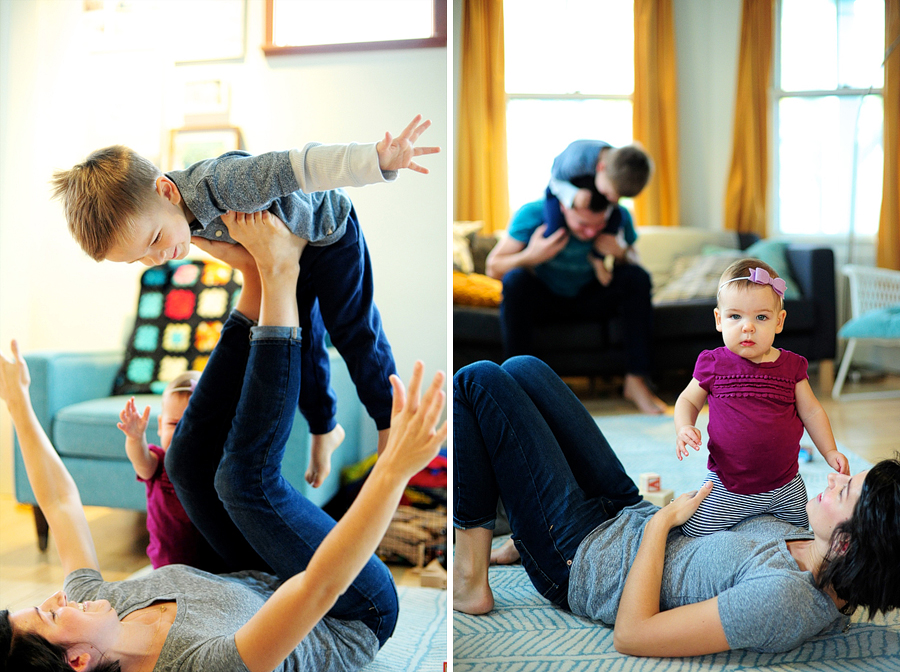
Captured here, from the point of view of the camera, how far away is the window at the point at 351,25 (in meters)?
1.05

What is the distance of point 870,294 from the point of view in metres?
0.81

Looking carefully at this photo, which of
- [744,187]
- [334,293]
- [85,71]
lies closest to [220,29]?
[85,71]

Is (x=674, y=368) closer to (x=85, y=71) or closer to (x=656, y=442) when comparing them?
(x=656, y=442)

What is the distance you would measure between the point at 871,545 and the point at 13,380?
1157 millimetres

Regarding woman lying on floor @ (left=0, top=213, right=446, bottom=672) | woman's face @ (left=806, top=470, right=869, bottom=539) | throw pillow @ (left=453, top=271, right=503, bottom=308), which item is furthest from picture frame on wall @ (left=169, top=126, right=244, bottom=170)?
throw pillow @ (left=453, top=271, right=503, bottom=308)

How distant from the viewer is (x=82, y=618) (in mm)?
838

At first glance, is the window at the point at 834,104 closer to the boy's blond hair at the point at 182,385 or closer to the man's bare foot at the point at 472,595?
the man's bare foot at the point at 472,595

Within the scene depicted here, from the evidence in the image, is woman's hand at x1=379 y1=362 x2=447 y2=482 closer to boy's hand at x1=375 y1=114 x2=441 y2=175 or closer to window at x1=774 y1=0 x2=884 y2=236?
boy's hand at x1=375 y1=114 x2=441 y2=175

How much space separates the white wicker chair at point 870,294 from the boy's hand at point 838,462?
70 mm

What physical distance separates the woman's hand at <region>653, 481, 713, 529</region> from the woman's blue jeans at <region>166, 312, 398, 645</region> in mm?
391

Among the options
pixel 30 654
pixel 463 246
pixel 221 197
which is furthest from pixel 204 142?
pixel 463 246

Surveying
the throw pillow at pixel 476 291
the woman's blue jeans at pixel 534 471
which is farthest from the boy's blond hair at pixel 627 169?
the woman's blue jeans at pixel 534 471

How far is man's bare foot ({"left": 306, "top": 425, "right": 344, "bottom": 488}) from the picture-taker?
1.08m

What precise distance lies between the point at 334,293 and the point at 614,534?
0.50 m
